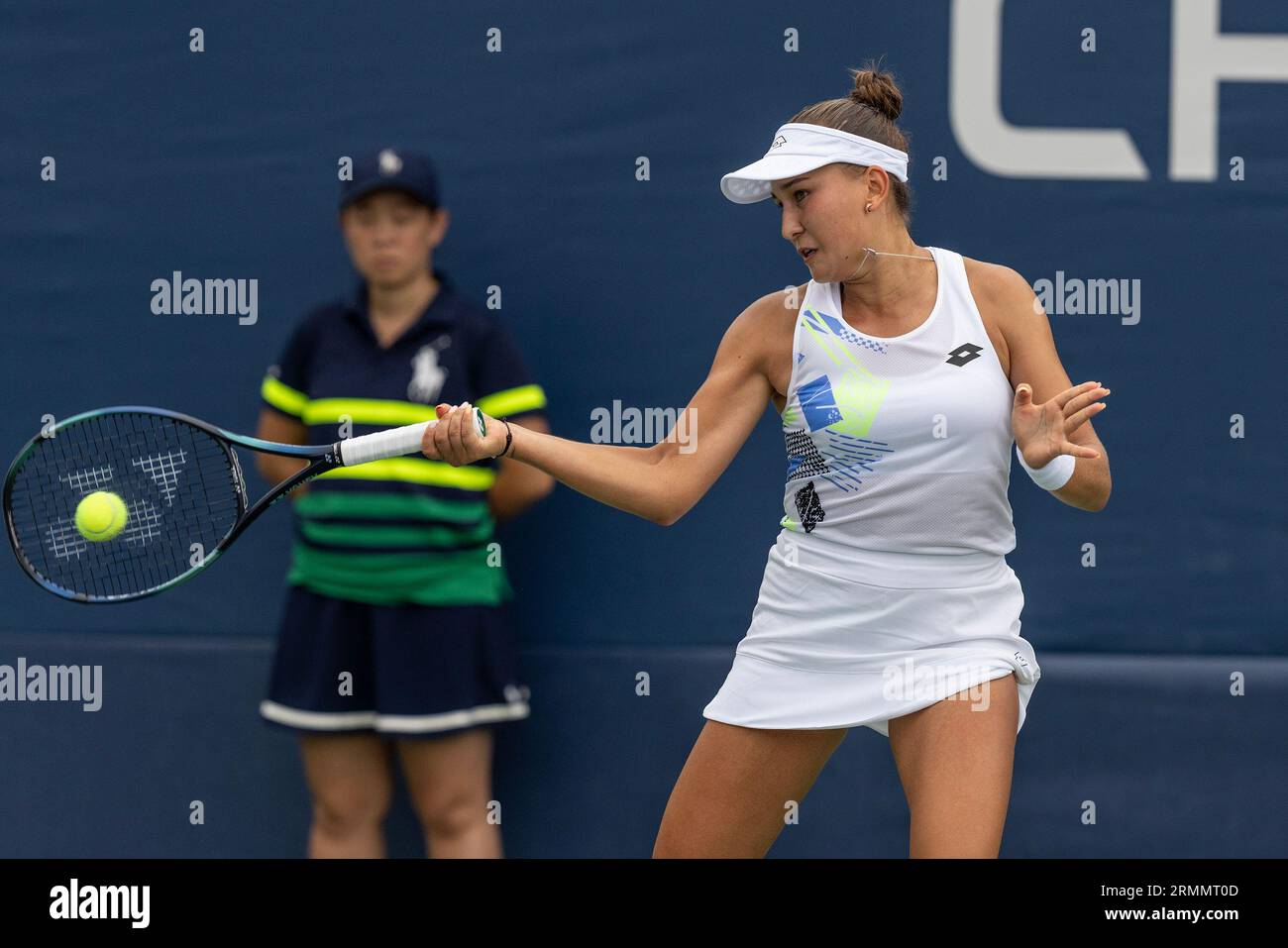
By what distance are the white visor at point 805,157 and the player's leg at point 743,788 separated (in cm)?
94

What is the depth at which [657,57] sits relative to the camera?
4.07 metres

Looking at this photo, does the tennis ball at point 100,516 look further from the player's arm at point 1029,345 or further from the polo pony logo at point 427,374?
the player's arm at point 1029,345

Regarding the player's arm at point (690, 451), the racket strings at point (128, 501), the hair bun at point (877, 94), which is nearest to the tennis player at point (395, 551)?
the racket strings at point (128, 501)

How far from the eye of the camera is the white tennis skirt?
2.79 metres

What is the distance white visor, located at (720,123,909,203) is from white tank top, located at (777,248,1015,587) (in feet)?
0.75

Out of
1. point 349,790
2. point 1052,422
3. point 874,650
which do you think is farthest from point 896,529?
point 349,790

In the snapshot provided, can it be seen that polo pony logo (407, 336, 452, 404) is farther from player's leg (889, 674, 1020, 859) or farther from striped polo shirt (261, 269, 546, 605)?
player's leg (889, 674, 1020, 859)

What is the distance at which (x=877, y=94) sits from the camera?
2.97 m

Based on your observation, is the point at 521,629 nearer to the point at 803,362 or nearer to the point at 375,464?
the point at 375,464

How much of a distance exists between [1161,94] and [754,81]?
978 millimetres

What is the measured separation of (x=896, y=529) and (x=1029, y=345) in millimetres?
384

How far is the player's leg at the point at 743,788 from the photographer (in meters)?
2.90

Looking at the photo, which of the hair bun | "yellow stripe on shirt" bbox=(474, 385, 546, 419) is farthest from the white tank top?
"yellow stripe on shirt" bbox=(474, 385, 546, 419)

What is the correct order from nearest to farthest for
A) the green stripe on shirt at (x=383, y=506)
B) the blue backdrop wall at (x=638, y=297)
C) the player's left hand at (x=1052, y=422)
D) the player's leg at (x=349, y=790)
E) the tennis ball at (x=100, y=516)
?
the player's left hand at (x=1052, y=422) < the tennis ball at (x=100, y=516) < the green stripe on shirt at (x=383, y=506) < the player's leg at (x=349, y=790) < the blue backdrop wall at (x=638, y=297)
